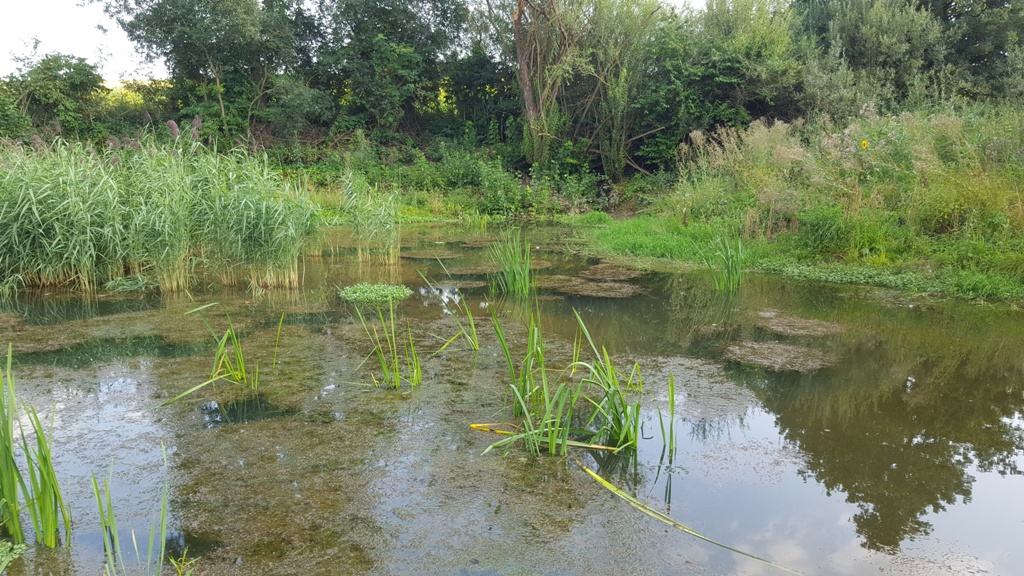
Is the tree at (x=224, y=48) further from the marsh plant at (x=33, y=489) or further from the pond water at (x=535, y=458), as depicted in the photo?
the marsh plant at (x=33, y=489)

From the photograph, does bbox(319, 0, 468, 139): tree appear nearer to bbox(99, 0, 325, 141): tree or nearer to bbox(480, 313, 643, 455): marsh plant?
bbox(99, 0, 325, 141): tree

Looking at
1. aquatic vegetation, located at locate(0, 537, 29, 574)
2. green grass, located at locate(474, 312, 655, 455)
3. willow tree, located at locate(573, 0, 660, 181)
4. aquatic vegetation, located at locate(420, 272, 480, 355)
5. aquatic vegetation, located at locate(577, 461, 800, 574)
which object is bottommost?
aquatic vegetation, located at locate(577, 461, 800, 574)

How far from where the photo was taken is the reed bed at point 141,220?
584 cm

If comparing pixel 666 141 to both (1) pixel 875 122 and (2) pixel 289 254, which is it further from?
(2) pixel 289 254

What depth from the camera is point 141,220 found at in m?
5.88

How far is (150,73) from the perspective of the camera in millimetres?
19000

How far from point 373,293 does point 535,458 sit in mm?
3683

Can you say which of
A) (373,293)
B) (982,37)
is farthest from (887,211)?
(982,37)

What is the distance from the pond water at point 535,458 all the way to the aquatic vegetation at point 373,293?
59cm

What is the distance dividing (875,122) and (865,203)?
2.39m

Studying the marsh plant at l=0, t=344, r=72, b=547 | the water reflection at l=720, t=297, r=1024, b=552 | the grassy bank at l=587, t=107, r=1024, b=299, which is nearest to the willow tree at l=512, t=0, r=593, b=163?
the grassy bank at l=587, t=107, r=1024, b=299

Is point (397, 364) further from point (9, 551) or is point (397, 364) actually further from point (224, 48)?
point (224, 48)

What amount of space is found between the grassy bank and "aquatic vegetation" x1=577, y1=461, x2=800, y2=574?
493 centimetres

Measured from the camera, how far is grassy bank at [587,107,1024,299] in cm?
636
